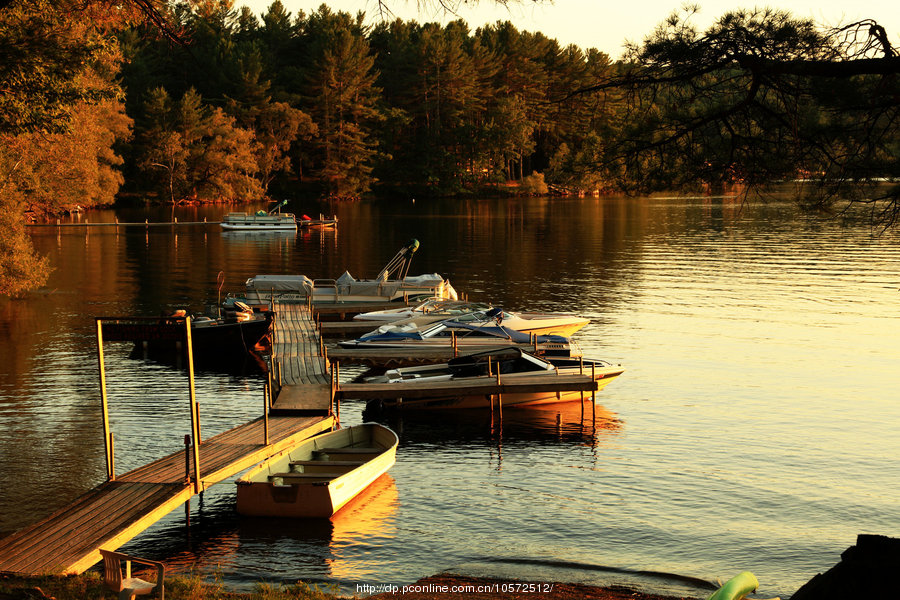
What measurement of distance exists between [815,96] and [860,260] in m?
56.5

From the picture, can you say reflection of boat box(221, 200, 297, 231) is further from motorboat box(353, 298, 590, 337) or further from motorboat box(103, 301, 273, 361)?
motorboat box(103, 301, 273, 361)

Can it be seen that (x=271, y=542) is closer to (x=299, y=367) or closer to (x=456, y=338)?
(x=299, y=367)

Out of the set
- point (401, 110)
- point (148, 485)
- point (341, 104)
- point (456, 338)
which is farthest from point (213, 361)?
point (401, 110)

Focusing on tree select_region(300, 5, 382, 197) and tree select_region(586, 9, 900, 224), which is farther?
tree select_region(300, 5, 382, 197)

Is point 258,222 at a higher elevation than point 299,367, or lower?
higher

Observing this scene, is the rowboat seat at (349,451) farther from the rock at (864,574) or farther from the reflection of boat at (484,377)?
the rock at (864,574)

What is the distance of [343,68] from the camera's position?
128125 millimetres

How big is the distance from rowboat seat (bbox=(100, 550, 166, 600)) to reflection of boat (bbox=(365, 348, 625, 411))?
13383 mm

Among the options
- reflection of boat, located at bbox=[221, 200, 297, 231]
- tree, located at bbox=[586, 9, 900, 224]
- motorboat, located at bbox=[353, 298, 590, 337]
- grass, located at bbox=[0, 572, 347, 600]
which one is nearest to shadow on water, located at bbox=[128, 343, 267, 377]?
motorboat, located at bbox=[353, 298, 590, 337]

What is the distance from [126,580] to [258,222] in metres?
79.8

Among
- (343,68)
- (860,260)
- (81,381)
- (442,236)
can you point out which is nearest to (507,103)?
(343,68)

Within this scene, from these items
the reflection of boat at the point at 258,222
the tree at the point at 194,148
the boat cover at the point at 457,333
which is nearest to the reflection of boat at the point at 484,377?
the boat cover at the point at 457,333

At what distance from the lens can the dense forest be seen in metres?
10.4

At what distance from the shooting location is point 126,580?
10578mm
